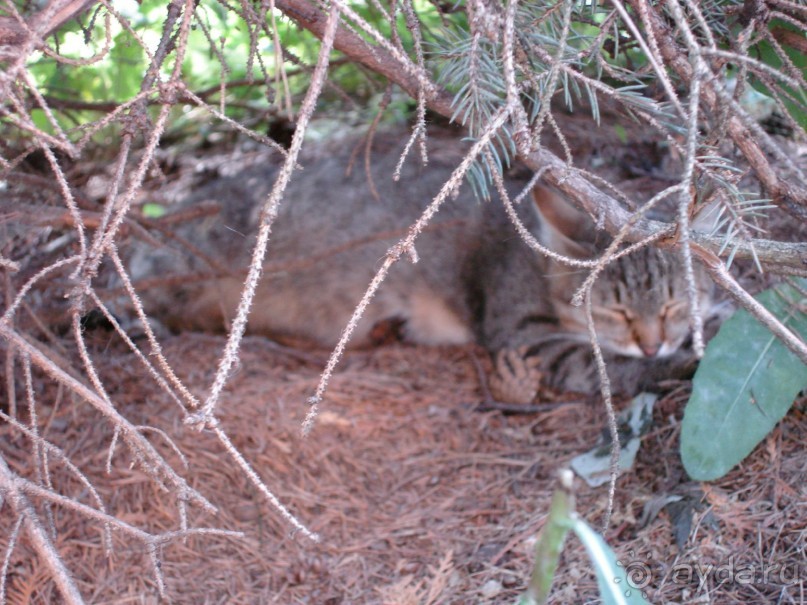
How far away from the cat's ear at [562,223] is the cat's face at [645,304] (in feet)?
0.58

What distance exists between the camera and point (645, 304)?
3021 mm

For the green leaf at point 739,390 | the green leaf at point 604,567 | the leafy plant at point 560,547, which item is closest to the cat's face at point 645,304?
the green leaf at point 739,390

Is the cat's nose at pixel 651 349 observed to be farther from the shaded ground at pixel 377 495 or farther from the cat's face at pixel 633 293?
the shaded ground at pixel 377 495

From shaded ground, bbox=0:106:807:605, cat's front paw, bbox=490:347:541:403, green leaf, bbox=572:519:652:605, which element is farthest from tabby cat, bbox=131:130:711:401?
green leaf, bbox=572:519:652:605

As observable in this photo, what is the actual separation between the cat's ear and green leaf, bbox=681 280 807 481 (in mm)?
732

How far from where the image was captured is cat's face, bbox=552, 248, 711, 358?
2.98m

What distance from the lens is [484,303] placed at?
141 inches

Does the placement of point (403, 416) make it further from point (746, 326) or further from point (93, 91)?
point (93, 91)

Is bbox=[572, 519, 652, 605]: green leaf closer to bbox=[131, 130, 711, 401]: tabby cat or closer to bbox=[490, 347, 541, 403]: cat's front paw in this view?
bbox=[490, 347, 541, 403]: cat's front paw

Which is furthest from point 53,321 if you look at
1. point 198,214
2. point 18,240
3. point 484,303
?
point 484,303

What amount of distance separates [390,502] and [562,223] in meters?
1.25

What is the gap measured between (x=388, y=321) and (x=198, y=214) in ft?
3.58

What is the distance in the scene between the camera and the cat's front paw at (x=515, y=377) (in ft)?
10.5

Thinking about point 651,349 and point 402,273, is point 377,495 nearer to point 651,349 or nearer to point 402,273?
point 651,349
